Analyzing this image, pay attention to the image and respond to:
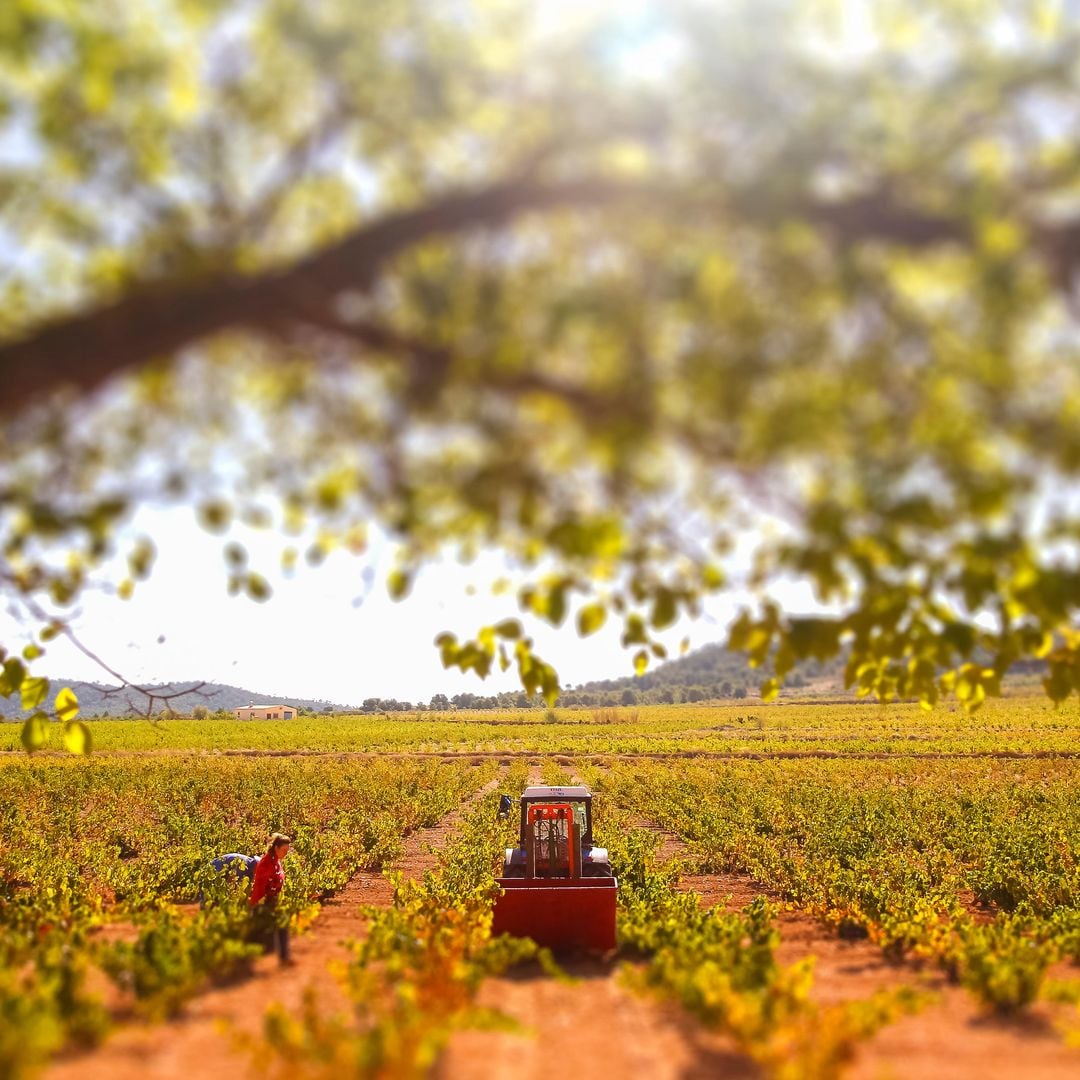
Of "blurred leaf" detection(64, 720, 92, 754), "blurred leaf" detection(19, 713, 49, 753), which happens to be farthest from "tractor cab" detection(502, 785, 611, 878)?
"blurred leaf" detection(64, 720, 92, 754)

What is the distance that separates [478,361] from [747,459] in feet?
3.81

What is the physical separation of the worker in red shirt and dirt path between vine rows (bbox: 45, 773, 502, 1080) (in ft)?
0.81

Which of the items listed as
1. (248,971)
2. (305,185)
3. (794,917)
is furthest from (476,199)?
(794,917)

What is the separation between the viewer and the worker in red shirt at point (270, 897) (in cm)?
838

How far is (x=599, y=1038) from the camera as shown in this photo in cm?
593

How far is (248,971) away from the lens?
309 inches

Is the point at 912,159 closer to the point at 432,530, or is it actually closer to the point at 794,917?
the point at 432,530

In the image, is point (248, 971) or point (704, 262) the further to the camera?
point (248, 971)

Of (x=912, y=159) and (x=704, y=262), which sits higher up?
(x=912, y=159)

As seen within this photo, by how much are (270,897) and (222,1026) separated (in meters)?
4.44

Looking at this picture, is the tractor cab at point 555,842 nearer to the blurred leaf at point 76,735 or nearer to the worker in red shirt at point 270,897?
the worker in red shirt at point 270,897

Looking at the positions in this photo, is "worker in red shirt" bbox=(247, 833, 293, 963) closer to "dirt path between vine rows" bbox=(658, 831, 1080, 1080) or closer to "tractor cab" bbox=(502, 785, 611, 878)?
"tractor cab" bbox=(502, 785, 611, 878)

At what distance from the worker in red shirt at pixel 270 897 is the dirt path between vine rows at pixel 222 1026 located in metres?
0.25

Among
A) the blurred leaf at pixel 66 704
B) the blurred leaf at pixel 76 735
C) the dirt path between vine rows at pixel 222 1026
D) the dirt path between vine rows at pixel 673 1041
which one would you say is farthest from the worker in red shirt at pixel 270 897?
the blurred leaf at pixel 76 735
